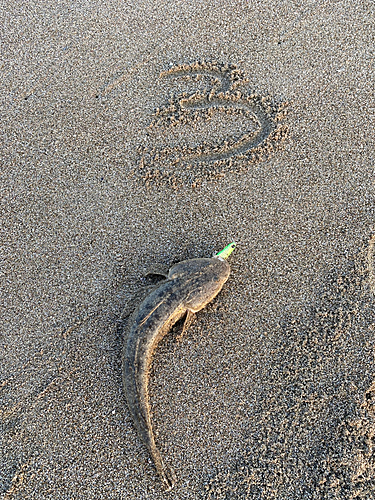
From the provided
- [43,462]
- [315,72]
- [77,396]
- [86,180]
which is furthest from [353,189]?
[43,462]

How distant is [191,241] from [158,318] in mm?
810

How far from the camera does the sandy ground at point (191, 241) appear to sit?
2789mm

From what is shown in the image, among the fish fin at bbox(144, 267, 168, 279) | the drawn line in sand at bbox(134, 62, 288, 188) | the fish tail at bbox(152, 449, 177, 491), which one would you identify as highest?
the drawn line in sand at bbox(134, 62, 288, 188)

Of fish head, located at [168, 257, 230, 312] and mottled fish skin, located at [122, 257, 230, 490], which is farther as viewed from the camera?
fish head, located at [168, 257, 230, 312]

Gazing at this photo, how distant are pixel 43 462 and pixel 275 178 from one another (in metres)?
3.04

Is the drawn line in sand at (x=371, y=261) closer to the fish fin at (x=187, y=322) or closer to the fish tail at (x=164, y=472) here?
the fish fin at (x=187, y=322)

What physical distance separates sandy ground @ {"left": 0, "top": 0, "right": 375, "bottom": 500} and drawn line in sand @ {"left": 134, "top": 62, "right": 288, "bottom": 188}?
26mm

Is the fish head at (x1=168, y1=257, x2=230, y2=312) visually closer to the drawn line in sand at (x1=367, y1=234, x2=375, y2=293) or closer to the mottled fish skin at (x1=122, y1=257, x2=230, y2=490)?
the mottled fish skin at (x1=122, y1=257, x2=230, y2=490)

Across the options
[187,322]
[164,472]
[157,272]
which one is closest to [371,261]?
[187,322]

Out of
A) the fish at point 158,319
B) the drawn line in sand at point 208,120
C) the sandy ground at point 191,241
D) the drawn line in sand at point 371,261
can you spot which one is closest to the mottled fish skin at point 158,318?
the fish at point 158,319

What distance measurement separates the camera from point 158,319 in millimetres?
2938

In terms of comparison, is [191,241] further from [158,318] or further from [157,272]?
[158,318]

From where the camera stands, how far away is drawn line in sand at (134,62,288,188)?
143 inches

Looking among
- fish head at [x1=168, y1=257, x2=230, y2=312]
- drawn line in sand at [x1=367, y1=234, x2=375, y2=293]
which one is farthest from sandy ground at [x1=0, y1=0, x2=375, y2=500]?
fish head at [x1=168, y1=257, x2=230, y2=312]
